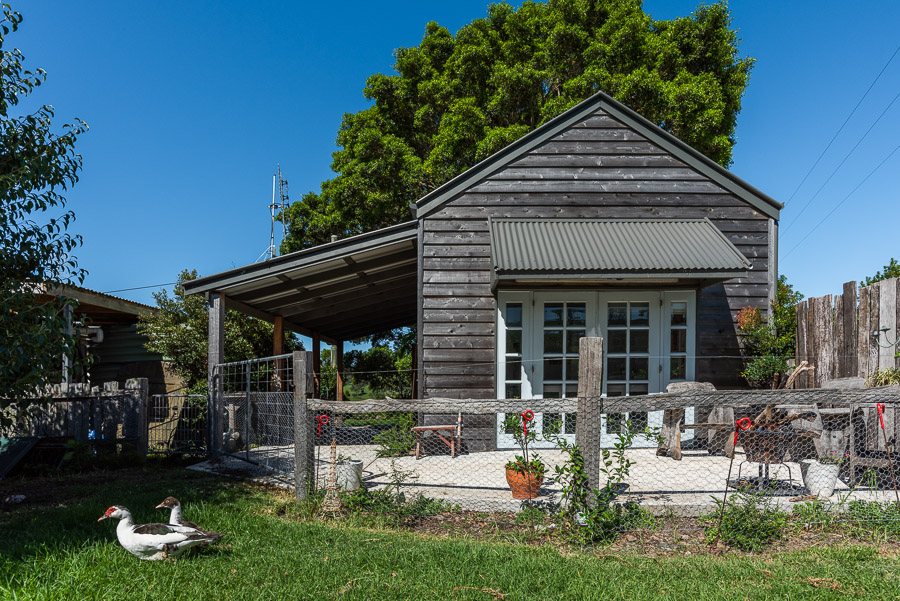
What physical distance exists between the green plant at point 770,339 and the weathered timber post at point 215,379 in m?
8.06

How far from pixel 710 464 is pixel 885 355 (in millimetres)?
2356

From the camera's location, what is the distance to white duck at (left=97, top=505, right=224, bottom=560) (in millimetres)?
4082

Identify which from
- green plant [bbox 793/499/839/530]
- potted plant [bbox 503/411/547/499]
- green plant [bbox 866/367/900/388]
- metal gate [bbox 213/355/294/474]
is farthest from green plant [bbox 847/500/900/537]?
metal gate [bbox 213/355/294/474]

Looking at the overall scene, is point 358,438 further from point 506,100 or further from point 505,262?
point 506,100

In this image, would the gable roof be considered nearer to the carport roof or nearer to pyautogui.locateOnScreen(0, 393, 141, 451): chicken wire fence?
the carport roof

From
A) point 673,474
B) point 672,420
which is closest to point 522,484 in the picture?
point 673,474

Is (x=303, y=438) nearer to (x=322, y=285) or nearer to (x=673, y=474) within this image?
(x=673, y=474)

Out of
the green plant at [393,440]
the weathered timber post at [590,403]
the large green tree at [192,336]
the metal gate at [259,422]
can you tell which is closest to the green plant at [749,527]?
the weathered timber post at [590,403]

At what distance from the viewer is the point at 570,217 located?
9.37 metres

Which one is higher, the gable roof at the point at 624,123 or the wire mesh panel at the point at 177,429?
the gable roof at the point at 624,123

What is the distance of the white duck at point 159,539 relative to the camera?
4.08 m

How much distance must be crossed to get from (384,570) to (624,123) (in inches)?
315

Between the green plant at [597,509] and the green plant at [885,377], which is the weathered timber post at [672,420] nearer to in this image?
the green plant at [885,377]

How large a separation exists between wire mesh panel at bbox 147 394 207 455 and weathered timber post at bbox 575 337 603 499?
6.82 metres
